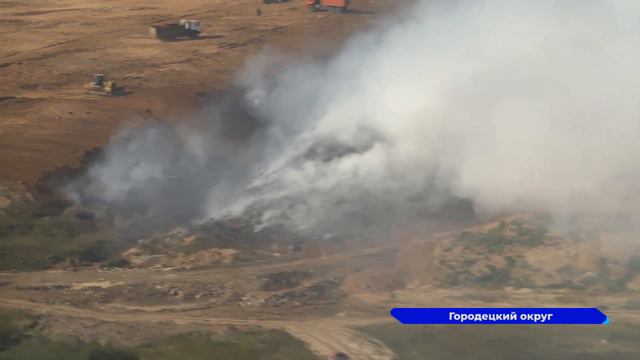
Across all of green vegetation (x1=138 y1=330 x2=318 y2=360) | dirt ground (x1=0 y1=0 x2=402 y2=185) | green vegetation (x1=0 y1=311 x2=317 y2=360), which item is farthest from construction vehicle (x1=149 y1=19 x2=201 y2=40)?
green vegetation (x1=138 y1=330 x2=318 y2=360)

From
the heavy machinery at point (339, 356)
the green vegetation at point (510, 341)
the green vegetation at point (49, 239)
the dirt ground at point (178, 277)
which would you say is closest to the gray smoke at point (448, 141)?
the green vegetation at point (49, 239)

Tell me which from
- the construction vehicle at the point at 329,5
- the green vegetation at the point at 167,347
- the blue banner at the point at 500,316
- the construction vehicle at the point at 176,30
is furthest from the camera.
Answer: the construction vehicle at the point at 329,5

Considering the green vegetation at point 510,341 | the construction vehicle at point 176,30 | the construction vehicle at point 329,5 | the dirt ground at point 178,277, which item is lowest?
the green vegetation at point 510,341

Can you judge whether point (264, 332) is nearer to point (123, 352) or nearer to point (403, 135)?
point (123, 352)

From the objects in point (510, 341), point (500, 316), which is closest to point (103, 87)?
point (500, 316)

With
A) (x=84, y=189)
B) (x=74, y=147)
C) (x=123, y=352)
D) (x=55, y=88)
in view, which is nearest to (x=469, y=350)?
(x=123, y=352)

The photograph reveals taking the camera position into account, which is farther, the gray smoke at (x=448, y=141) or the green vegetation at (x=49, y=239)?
the gray smoke at (x=448, y=141)

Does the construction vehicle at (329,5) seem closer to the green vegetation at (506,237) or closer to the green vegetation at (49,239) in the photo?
the green vegetation at (506,237)
